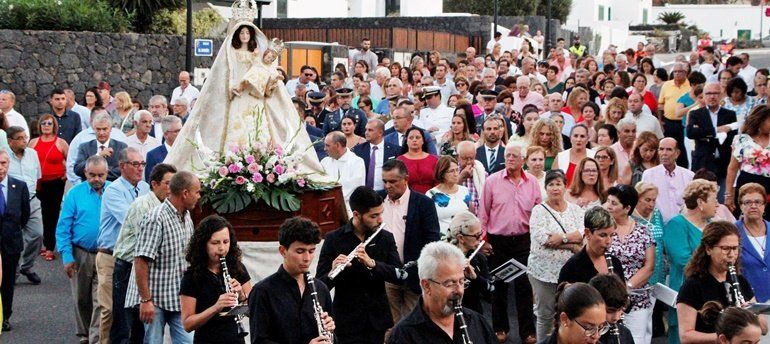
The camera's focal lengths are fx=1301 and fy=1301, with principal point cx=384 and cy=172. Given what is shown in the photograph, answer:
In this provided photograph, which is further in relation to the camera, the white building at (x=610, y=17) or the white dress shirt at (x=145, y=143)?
the white building at (x=610, y=17)

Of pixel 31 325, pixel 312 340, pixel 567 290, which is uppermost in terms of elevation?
pixel 567 290

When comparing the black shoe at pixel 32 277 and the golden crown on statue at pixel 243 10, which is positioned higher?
the golden crown on statue at pixel 243 10

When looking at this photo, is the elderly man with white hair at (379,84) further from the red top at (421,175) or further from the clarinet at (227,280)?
Answer: the clarinet at (227,280)

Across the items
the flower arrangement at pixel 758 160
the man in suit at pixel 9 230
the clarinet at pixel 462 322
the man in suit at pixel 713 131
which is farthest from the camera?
the man in suit at pixel 713 131

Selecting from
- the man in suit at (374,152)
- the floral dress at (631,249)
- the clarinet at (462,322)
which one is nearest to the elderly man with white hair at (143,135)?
the man in suit at (374,152)

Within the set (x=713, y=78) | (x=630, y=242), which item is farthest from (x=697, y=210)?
(x=713, y=78)

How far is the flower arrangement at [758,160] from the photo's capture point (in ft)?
40.5

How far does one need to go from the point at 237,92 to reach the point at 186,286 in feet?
13.3

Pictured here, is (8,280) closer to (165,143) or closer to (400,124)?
(165,143)

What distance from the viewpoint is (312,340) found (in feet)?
22.9

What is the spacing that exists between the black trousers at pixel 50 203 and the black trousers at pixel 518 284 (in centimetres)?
621

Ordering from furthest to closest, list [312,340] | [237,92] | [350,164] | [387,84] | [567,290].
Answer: [387,84], [350,164], [237,92], [312,340], [567,290]

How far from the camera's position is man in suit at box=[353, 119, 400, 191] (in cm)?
1337

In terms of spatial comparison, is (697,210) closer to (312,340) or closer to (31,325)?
(312,340)
